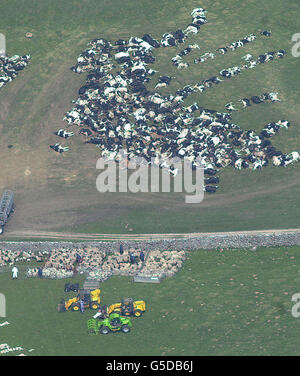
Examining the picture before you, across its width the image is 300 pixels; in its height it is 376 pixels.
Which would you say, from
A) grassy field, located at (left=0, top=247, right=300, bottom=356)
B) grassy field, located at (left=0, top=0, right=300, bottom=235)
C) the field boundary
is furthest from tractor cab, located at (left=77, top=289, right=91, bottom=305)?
grassy field, located at (left=0, top=0, right=300, bottom=235)

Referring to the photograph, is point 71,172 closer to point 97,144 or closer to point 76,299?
point 97,144

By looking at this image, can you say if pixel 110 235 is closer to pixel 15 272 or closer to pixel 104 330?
pixel 15 272

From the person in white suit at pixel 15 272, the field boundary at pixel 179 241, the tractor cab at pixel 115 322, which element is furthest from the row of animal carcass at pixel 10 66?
the tractor cab at pixel 115 322

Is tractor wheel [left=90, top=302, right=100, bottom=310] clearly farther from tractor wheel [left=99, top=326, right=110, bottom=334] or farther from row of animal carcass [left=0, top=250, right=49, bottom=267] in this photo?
row of animal carcass [left=0, top=250, right=49, bottom=267]

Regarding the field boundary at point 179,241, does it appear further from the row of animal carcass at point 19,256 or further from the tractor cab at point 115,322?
the tractor cab at point 115,322

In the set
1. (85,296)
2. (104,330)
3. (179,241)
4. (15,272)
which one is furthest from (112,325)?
(179,241)
